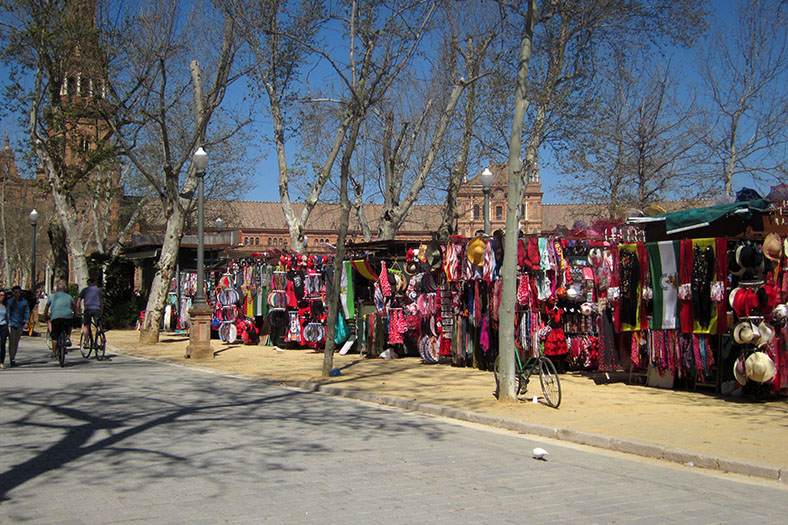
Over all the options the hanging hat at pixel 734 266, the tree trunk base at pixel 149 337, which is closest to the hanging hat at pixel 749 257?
the hanging hat at pixel 734 266

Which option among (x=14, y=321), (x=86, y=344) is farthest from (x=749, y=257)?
(x=86, y=344)

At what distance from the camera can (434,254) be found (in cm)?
1734

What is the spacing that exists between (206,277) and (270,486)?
23453 mm

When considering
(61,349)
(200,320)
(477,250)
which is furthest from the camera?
(200,320)

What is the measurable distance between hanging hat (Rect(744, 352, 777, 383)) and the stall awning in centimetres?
240

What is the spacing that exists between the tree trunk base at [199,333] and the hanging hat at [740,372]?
1369 centimetres

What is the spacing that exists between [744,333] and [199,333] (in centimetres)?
1422

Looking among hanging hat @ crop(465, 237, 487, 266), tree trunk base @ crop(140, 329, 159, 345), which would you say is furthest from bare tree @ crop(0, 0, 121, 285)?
hanging hat @ crop(465, 237, 487, 266)

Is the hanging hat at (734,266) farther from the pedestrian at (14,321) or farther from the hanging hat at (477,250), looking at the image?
the pedestrian at (14,321)

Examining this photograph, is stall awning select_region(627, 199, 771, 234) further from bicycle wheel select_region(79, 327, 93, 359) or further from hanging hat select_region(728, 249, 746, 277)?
bicycle wheel select_region(79, 327, 93, 359)

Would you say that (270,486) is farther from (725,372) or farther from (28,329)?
(28,329)

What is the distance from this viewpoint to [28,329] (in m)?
31.9

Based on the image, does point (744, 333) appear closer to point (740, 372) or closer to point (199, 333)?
point (740, 372)

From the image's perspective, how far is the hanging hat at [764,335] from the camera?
37.0ft
